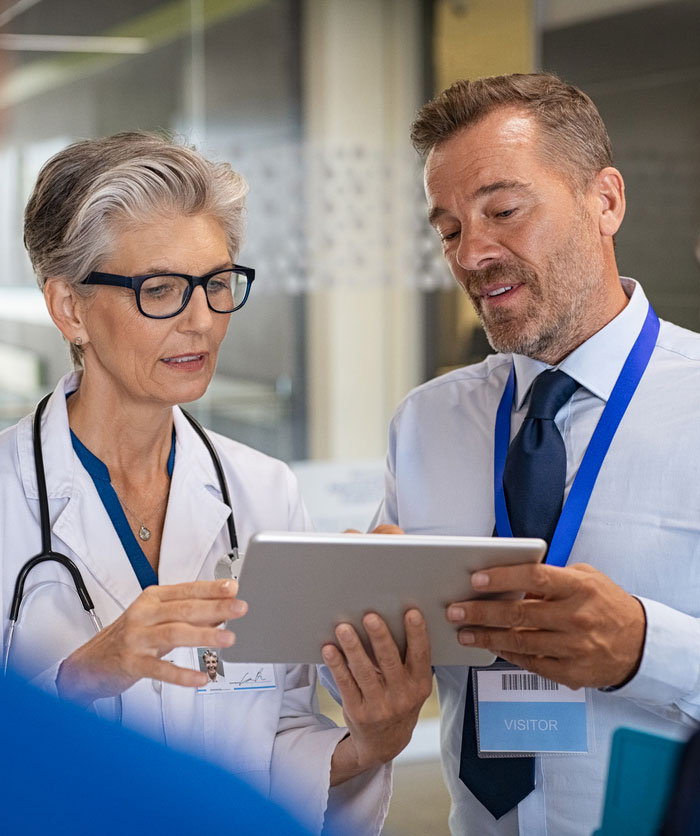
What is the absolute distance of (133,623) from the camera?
135 centimetres

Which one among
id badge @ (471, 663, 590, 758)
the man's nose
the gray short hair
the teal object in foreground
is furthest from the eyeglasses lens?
the teal object in foreground

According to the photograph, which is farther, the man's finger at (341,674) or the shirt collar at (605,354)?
the shirt collar at (605,354)

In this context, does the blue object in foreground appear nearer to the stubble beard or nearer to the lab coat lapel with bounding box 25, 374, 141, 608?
the lab coat lapel with bounding box 25, 374, 141, 608

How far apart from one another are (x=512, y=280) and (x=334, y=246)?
3546 millimetres

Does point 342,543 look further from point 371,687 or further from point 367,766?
point 367,766

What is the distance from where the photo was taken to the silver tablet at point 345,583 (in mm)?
1284

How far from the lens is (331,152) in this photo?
209 inches

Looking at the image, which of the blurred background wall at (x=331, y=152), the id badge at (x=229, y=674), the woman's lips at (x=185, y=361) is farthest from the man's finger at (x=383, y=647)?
the blurred background wall at (x=331, y=152)

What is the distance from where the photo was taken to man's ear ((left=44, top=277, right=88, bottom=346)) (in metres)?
1.84

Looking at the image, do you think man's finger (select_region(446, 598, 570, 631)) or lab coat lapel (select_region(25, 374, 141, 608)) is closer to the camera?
man's finger (select_region(446, 598, 570, 631))

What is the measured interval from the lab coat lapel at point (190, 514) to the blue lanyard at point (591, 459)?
1.77ft

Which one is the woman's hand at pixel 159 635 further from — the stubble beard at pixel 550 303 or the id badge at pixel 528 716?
the stubble beard at pixel 550 303

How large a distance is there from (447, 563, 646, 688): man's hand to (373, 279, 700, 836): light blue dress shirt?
5cm

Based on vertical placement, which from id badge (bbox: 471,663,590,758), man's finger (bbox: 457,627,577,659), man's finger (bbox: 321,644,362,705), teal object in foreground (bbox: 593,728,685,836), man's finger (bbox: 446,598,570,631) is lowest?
id badge (bbox: 471,663,590,758)
